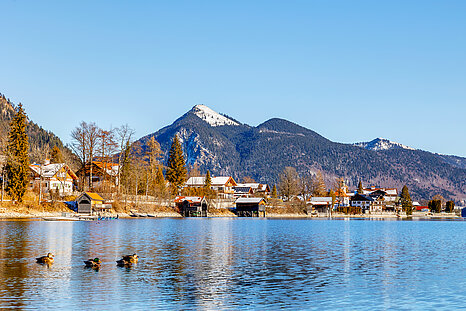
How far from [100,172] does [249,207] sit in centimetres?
5083

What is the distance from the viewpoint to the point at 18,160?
94812mm

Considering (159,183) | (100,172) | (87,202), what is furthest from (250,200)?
(87,202)

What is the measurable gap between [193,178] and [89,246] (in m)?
147

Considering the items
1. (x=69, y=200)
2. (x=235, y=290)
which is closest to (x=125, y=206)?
(x=69, y=200)

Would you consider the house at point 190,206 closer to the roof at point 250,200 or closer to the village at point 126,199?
the village at point 126,199

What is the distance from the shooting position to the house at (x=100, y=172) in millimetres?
124088

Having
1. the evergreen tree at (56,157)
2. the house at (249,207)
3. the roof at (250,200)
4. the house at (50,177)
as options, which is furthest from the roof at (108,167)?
the house at (249,207)

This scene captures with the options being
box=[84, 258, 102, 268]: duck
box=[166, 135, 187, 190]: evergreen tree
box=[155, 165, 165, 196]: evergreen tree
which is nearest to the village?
box=[155, 165, 165, 196]: evergreen tree

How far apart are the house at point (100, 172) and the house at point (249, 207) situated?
43910mm

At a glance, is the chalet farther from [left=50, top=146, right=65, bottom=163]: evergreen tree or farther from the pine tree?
[left=50, top=146, right=65, bottom=163]: evergreen tree

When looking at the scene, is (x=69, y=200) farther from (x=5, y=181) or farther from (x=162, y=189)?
(x=162, y=189)

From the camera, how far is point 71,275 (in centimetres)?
2966

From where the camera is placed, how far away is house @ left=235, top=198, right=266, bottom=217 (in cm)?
16175

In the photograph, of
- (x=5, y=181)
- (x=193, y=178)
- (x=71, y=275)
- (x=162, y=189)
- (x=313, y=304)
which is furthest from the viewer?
(x=193, y=178)
